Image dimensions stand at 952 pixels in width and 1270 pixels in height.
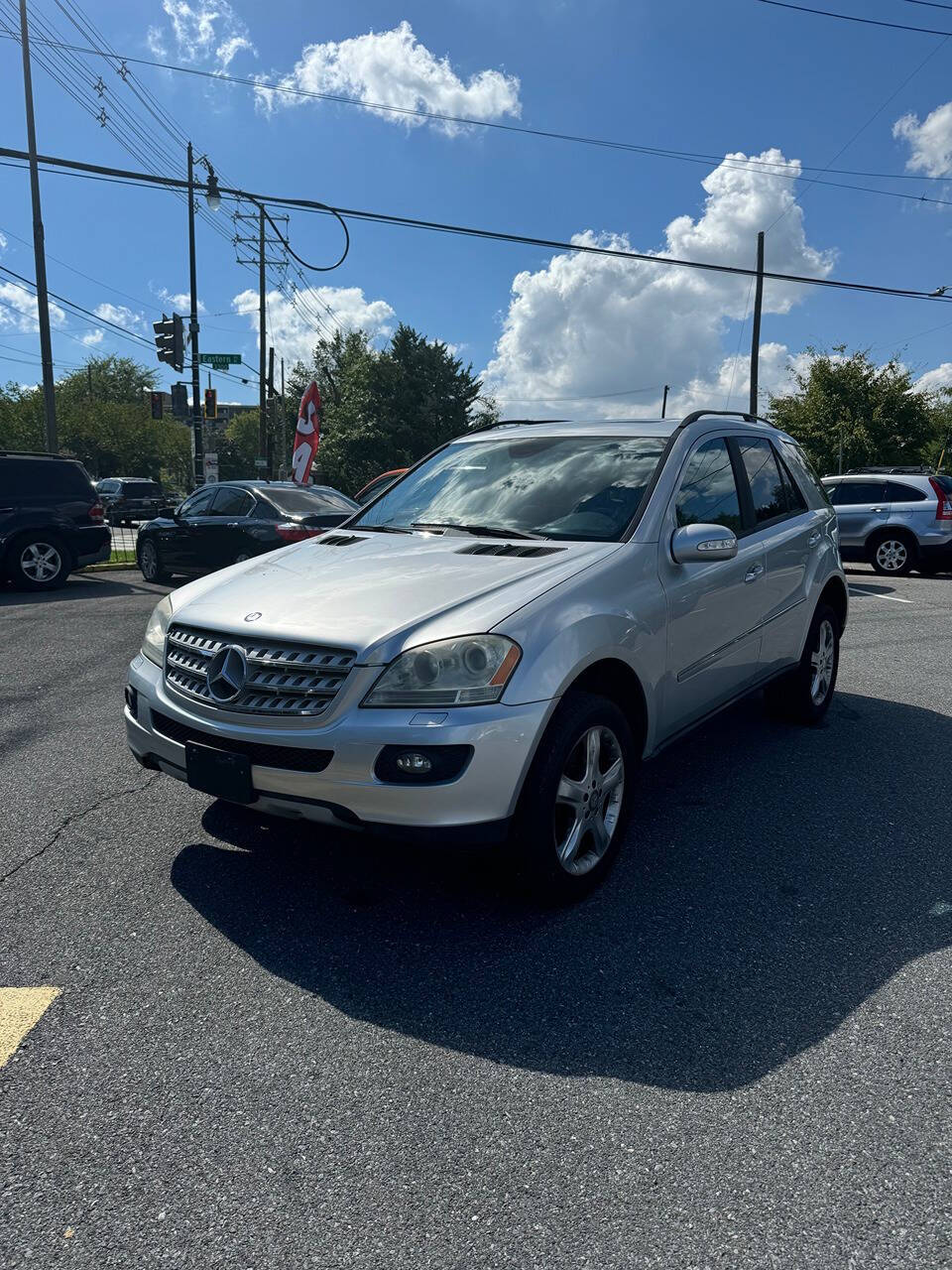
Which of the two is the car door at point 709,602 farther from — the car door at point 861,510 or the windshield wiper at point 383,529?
the car door at point 861,510

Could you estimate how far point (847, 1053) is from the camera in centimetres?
240

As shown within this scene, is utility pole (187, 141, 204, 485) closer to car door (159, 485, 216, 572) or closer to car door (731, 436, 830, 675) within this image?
car door (159, 485, 216, 572)

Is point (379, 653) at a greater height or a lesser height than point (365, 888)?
greater

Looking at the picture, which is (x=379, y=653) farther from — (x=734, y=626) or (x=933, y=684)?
(x=933, y=684)

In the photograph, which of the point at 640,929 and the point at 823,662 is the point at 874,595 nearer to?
the point at 823,662

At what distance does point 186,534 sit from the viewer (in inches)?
471

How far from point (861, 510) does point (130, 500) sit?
29112mm

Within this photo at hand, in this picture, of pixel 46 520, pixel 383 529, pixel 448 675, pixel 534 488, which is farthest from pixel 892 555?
pixel 448 675

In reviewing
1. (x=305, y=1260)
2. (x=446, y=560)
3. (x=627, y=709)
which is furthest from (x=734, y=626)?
(x=305, y=1260)

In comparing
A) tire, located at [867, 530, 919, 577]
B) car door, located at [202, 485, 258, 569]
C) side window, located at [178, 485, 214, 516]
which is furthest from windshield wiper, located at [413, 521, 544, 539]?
tire, located at [867, 530, 919, 577]

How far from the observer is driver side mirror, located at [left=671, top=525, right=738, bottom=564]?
11.7ft

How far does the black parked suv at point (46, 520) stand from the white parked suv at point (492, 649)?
8.78 m

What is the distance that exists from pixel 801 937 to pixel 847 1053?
0.62 meters

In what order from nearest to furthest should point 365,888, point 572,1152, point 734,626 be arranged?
point 572,1152 < point 365,888 < point 734,626
